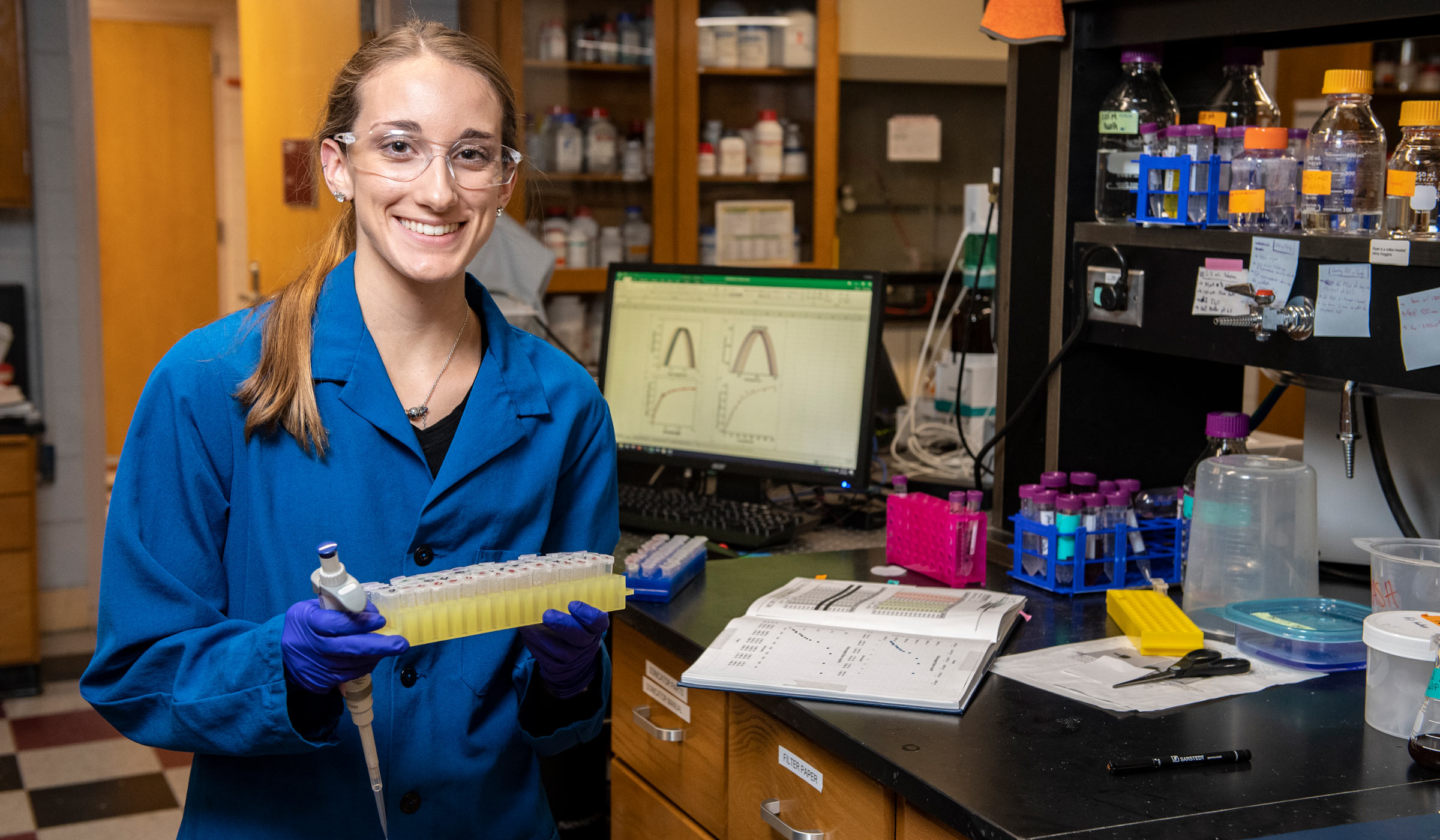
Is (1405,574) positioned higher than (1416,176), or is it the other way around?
(1416,176)

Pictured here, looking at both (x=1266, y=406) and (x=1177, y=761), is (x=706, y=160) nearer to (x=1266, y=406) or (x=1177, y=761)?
(x=1266, y=406)

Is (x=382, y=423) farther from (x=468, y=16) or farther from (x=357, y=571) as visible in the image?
(x=468, y=16)

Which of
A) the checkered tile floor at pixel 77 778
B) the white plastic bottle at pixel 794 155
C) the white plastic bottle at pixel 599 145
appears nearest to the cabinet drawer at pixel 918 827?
the checkered tile floor at pixel 77 778

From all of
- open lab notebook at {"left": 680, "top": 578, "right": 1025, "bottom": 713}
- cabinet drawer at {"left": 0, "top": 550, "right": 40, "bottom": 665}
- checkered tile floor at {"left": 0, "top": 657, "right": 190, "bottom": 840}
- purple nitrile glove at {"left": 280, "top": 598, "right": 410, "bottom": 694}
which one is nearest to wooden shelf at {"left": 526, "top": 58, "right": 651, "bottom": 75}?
cabinet drawer at {"left": 0, "top": 550, "right": 40, "bottom": 665}

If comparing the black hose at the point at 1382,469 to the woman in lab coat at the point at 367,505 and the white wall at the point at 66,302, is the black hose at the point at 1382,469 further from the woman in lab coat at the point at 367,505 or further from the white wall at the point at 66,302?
the white wall at the point at 66,302

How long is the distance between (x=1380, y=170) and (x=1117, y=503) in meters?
0.52

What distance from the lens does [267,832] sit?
118cm

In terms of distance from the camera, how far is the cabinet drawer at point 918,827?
1.11 metres

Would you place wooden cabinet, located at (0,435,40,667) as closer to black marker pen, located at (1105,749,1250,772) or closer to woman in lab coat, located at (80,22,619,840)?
woman in lab coat, located at (80,22,619,840)

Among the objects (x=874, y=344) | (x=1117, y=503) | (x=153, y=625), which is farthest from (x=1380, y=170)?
(x=153, y=625)

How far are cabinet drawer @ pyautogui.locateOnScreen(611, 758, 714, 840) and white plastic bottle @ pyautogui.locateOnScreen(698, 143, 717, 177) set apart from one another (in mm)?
2996

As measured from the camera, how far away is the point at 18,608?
3.40 metres

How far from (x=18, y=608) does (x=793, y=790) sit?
2861 mm

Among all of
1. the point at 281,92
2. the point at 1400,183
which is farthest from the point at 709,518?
the point at 281,92
